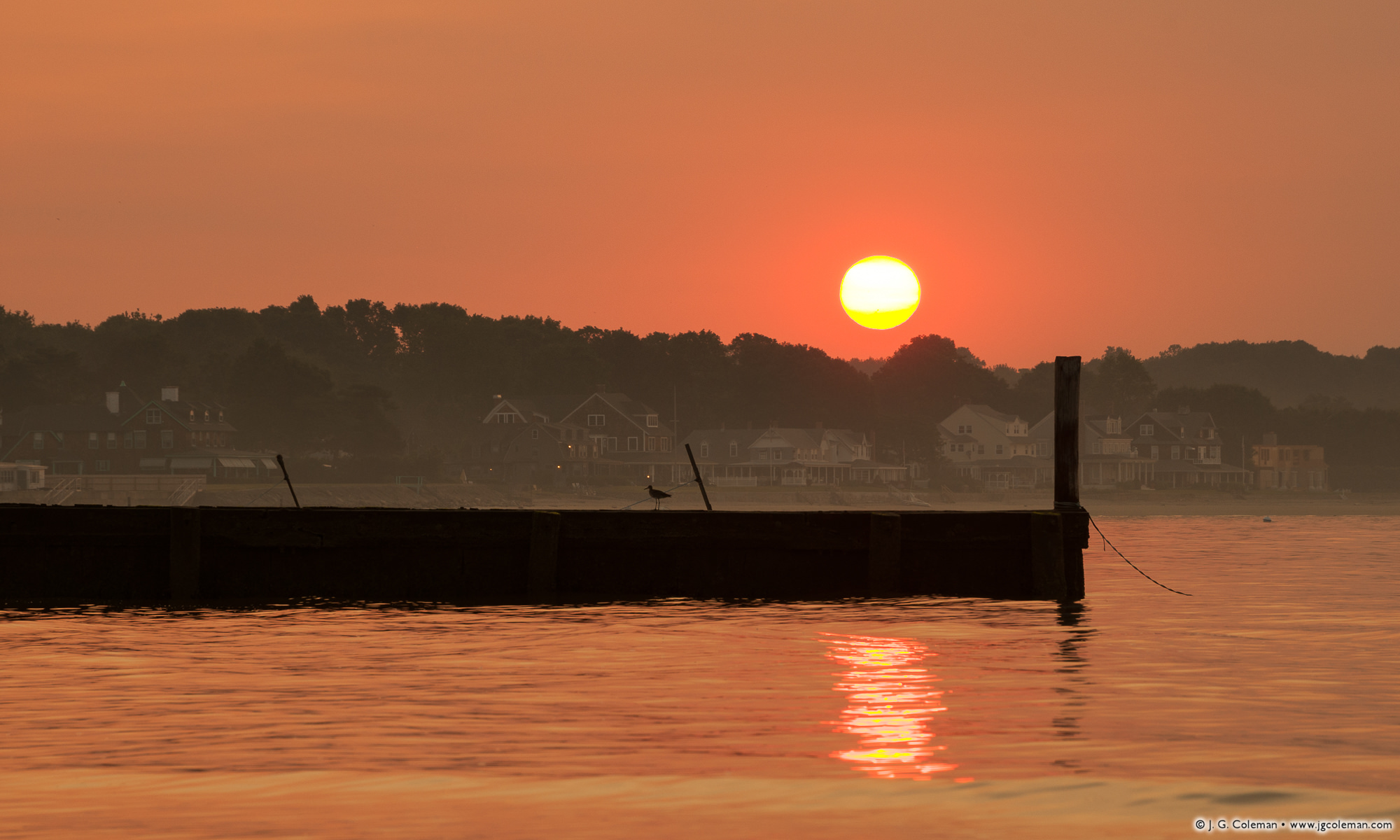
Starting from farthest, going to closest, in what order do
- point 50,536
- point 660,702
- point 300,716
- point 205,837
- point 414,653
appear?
point 50,536
point 414,653
point 660,702
point 300,716
point 205,837

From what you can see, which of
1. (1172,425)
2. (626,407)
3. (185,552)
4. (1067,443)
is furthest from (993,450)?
(185,552)

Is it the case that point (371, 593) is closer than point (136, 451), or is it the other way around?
point (371, 593)

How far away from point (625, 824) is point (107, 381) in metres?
186

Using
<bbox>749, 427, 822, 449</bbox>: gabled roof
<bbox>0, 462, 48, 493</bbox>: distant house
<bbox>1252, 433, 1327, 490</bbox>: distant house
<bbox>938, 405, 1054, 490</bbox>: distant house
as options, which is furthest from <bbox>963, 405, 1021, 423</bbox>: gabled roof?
<bbox>0, 462, 48, 493</bbox>: distant house

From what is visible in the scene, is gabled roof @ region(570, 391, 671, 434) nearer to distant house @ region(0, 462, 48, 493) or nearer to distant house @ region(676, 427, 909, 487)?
distant house @ region(676, 427, 909, 487)

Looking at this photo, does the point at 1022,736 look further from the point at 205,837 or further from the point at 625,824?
the point at 205,837

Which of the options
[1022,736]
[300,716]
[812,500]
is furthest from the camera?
[812,500]

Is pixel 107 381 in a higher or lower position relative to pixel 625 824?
higher

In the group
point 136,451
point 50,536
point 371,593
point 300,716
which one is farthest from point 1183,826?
point 136,451

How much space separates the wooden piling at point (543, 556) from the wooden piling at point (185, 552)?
5.72 metres

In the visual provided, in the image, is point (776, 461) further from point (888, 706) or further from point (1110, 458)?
point (888, 706)

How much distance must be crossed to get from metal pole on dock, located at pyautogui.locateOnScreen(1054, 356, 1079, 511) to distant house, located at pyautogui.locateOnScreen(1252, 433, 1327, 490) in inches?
6610

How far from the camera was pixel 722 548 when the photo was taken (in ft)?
78.8

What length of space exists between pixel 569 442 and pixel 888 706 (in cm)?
13936
